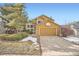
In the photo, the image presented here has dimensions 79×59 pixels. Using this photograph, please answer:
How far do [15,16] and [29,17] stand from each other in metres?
0.12

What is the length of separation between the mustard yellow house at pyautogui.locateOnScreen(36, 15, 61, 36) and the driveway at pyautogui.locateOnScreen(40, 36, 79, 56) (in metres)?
0.04

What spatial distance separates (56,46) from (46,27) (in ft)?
0.61

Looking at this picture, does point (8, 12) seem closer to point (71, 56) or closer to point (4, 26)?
point (4, 26)

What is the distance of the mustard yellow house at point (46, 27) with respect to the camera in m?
2.19

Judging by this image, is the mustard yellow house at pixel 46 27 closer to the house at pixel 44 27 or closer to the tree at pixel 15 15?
the house at pixel 44 27

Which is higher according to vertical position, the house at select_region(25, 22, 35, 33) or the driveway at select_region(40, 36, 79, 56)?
the house at select_region(25, 22, 35, 33)

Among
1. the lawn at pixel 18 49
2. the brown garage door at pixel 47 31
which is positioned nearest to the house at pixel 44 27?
the brown garage door at pixel 47 31

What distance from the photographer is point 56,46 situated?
7.16ft

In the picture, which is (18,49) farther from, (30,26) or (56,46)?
(56,46)

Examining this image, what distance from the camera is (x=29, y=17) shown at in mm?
2180

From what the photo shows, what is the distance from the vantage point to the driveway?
2.15m

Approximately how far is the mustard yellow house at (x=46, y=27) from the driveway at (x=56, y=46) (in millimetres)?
36

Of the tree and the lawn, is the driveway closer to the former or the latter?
the lawn

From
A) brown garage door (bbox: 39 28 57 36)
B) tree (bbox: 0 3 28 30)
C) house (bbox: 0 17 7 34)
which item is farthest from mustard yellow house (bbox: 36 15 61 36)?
house (bbox: 0 17 7 34)
